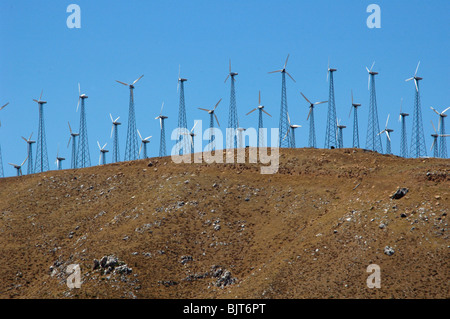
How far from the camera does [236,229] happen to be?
107 m

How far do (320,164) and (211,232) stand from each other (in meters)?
27.3
